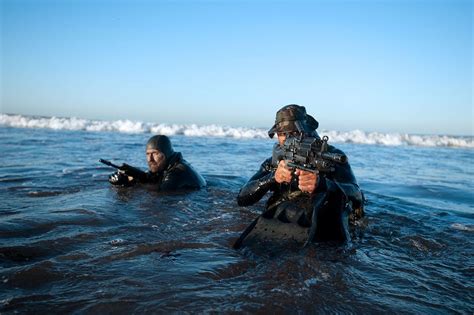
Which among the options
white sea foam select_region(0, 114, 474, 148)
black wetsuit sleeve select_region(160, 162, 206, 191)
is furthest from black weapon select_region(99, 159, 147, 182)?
white sea foam select_region(0, 114, 474, 148)

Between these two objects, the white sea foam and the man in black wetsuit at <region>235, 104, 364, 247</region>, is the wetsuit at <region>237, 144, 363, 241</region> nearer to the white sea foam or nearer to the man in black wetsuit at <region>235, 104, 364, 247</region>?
the man in black wetsuit at <region>235, 104, 364, 247</region>

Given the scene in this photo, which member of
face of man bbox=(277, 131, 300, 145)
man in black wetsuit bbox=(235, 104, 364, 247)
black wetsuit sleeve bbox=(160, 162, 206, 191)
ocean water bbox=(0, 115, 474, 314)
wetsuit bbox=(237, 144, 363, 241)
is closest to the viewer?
ocean water bbox=(0, 115, 474, 314)

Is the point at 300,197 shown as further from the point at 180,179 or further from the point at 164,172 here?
the point at 164,172

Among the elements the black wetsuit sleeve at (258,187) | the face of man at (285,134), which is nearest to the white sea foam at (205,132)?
the black wetsuit sleeve at (258,187)

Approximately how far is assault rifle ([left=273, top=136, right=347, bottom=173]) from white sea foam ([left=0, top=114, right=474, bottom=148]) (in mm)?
26079

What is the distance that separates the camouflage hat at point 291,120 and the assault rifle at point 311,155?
0.67 meters

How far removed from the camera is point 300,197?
13.2ft

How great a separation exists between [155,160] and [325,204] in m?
4.38

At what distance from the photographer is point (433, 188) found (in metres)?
Answer: 9.30

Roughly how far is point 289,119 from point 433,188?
663 centimetres

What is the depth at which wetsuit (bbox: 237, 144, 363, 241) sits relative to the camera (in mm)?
3807

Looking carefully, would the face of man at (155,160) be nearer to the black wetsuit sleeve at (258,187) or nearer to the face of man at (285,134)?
the black wetsuit sleeve at (258,187)

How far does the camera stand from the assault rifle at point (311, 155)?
314 cm

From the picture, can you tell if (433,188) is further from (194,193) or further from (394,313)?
(394,313)
